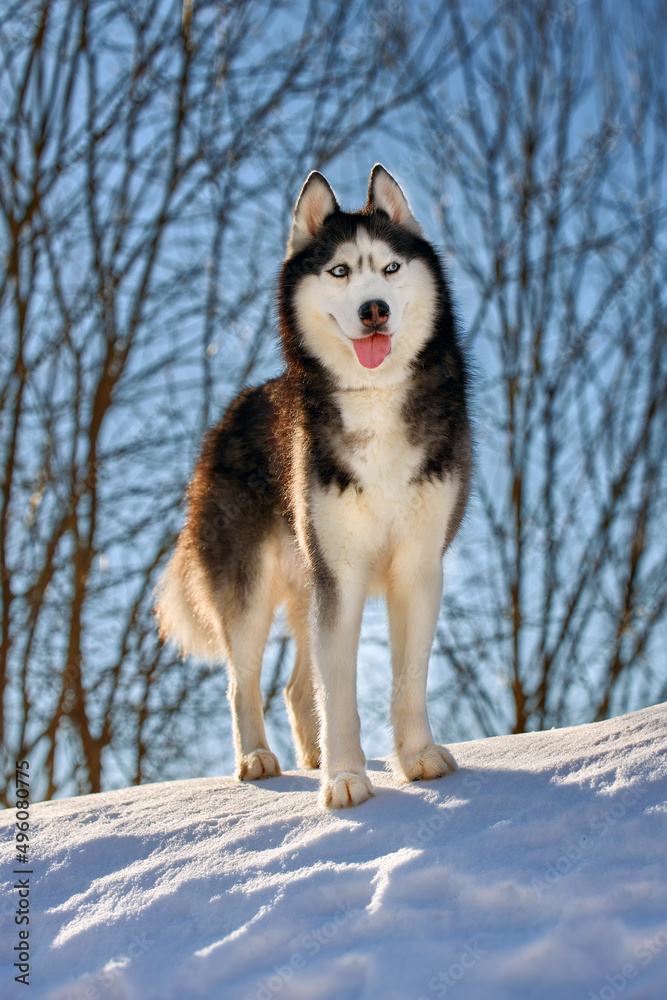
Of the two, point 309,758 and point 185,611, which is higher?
point 185,611

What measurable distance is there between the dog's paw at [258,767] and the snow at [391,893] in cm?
63

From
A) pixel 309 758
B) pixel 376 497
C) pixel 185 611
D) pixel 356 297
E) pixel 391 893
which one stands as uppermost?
pixel 356 297

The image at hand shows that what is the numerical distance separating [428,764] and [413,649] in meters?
0.37

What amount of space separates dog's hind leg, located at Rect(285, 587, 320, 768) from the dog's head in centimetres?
121

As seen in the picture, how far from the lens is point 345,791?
2.54m

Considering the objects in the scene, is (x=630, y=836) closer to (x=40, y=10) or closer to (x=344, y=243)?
(x=344, y=243)

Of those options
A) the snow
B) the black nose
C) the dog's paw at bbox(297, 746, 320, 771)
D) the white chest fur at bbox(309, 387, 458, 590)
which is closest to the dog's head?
the black nose

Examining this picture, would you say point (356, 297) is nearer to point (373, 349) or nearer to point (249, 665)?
point (373, 349)

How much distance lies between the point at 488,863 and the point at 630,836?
1.04ft

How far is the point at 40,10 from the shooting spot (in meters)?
6.04

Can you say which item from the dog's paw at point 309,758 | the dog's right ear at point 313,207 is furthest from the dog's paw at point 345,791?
the dog's right ear at point 313,207

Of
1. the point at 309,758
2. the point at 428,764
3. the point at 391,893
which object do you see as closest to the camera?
the point at 391,893

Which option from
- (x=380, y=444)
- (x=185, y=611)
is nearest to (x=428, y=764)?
(x=380, y=444)

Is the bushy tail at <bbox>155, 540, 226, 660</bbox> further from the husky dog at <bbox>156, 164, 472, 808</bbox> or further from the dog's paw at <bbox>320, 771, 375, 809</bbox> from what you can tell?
the dog's paw at <bbox>320, 771, 375, 809</bbox>
